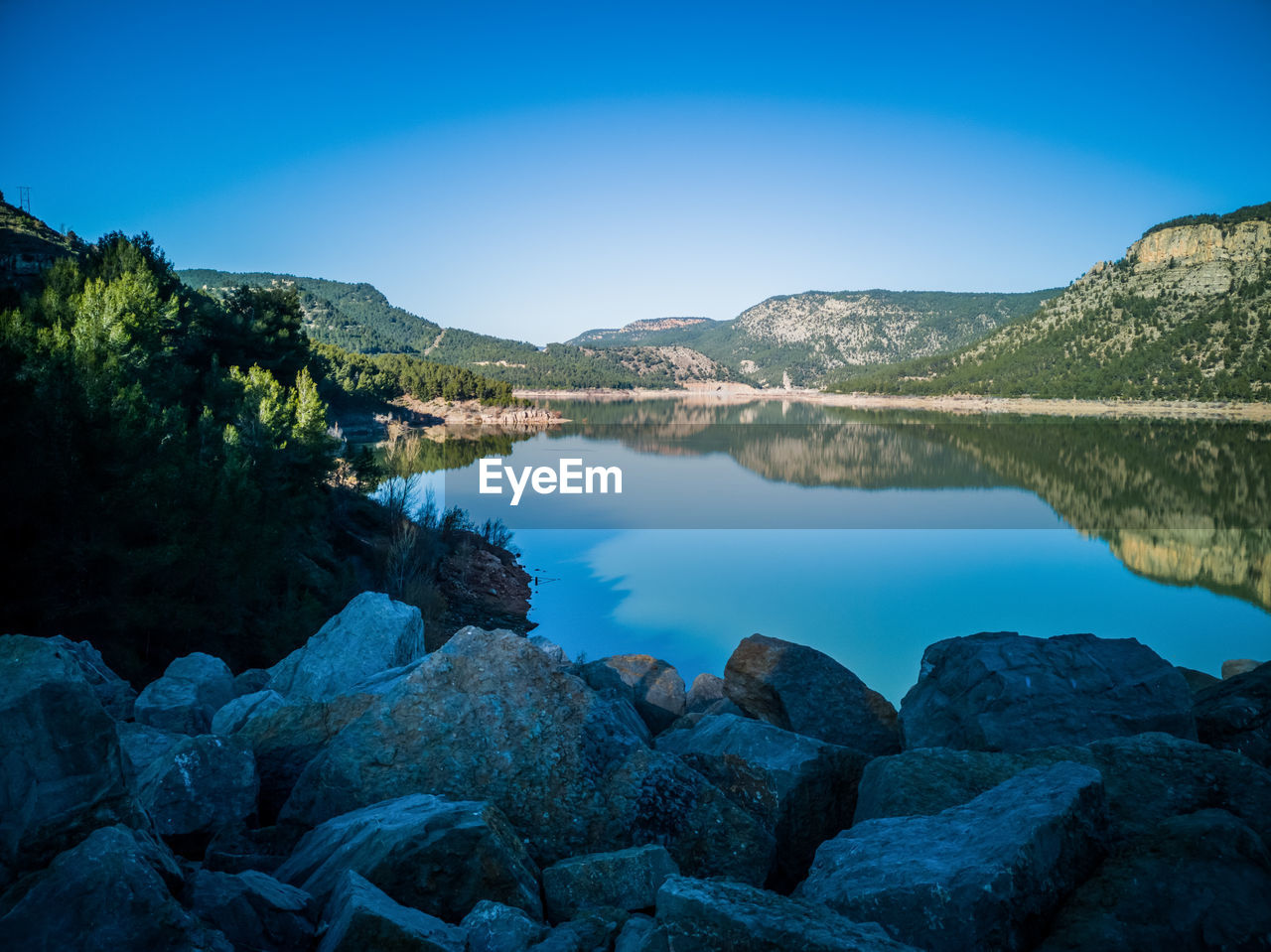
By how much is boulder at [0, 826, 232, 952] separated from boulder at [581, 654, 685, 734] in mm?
5442

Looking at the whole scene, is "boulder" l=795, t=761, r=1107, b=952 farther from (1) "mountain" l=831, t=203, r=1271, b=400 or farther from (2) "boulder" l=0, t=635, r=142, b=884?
(1) "mountain" l=831, t=203, r=1271, b=400

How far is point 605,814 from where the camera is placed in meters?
4.32

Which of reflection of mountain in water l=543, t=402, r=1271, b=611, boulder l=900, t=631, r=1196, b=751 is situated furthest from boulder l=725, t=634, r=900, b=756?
reflection of mountain in water l=543, t=402, r=1271, b=611

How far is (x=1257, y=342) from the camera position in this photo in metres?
94.4

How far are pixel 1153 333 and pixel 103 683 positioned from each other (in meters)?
134

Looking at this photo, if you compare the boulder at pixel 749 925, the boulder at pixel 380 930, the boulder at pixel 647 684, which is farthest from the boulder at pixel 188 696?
the boulder at pixel 749 925

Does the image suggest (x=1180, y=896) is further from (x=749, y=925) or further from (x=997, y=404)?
(x=997, y=404)

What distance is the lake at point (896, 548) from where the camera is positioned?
18344 mm

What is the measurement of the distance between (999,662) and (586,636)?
13.0 meters

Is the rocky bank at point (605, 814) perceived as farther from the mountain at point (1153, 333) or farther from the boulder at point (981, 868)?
the mountain at point (1153, 333)

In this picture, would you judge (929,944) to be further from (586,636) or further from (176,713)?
(586,636)

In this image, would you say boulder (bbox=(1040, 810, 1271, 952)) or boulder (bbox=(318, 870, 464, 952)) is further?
boulder (bbox=(318, 870, 464, 952))

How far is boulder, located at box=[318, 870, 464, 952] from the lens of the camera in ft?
8.93

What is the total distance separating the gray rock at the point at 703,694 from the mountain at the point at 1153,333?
10017 cm
